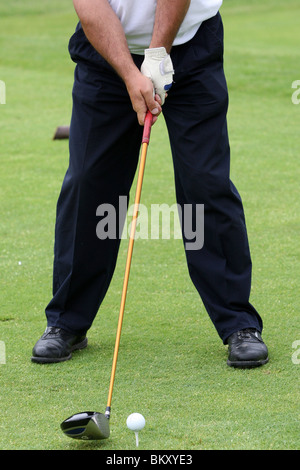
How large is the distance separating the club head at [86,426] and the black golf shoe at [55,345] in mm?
764

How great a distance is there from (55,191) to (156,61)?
297 centimetres

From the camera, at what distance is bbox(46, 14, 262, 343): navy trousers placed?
3.21 metres

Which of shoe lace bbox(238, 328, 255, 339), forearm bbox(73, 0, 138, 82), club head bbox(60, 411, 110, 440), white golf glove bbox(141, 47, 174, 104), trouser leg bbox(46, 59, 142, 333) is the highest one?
forearm bbox(73, 0, 138, 82)

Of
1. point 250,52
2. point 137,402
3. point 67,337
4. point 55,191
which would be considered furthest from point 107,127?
point 250,52

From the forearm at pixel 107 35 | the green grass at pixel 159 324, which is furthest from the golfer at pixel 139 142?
the green grass at pixel 159 324

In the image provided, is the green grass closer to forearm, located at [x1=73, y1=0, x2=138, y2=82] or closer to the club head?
the club head

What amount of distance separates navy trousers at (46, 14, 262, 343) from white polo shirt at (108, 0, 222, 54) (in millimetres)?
43

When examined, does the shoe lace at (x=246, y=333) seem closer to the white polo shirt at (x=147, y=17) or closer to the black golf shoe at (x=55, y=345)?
the black golf shoe at (x=55, y=345)

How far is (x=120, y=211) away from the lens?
3.38 metres

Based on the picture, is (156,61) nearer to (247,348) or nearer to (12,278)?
(247,348)

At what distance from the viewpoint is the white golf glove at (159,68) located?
305 centimetres

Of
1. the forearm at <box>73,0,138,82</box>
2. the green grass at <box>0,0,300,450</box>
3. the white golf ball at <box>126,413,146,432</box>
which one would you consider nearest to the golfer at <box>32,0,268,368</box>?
the forearm at <box>73,0,138,82</box>

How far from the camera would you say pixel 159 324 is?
3.64m

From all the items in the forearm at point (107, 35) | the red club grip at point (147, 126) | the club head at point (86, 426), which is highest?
the forearm at point (107, 35)
